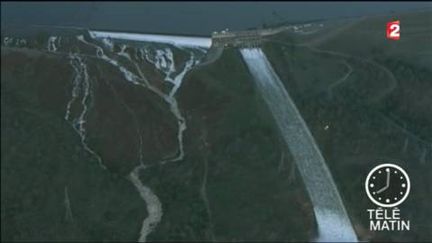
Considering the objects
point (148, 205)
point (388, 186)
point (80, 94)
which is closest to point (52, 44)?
point (80, 94)

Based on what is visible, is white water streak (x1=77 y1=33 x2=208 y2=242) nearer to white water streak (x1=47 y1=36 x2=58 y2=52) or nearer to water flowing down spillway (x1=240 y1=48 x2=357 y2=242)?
white water streak (x1=47 y1=36 x2=58 y2=52)

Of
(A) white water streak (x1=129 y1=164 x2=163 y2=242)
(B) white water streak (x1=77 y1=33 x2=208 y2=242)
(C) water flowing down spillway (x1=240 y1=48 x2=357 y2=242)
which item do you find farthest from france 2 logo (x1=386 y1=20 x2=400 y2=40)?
(A) white water streak (x1=129 y1=164 x2=163 y2=242)

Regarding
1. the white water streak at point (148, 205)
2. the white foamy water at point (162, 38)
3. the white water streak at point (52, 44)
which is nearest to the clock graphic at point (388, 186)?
the white water streak at point (148, 205)

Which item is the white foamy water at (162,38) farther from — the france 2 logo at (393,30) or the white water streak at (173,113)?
the france 2 logo at (393,30)

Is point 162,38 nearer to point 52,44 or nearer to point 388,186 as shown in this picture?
point 52,44

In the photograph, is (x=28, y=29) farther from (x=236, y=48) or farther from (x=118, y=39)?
(x=236, y=48)
